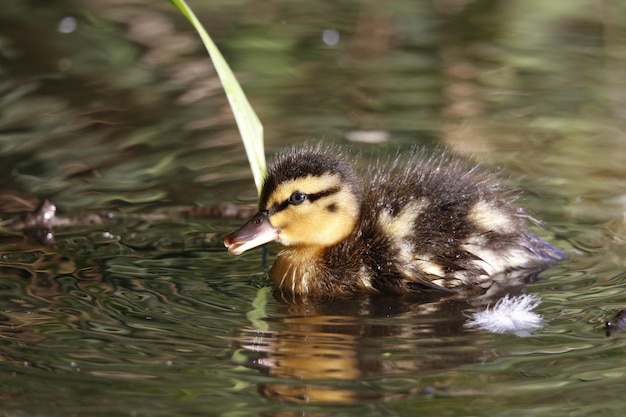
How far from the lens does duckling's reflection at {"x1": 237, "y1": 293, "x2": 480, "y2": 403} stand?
3.35m

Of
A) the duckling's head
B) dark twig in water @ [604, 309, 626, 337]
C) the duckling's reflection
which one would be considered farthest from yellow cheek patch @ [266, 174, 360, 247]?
dark twig in water @ [604, 309, 626, 337]

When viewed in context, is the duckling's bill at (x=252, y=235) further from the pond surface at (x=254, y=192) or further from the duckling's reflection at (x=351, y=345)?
the duckling's reflection at (x=351, y=345)

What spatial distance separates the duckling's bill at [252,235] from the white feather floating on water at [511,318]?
82cm

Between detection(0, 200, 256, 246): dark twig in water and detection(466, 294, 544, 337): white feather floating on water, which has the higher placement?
detection(466, 294, 544, 337): white feather floating on water

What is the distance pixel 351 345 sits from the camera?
365 centimetres

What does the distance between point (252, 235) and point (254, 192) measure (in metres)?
0.95

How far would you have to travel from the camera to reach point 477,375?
340 centimetres

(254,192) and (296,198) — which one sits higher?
(296,198)

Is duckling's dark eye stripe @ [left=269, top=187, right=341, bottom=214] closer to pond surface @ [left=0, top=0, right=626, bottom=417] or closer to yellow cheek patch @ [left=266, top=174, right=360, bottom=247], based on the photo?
yellow cheek patch @ [left=266, top=174, right=360, bottom=247]

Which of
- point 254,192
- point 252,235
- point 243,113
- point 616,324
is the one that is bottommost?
point 254,192

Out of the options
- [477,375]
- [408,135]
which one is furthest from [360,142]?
[477,375]

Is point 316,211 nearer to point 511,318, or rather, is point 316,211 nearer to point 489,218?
point 489,218

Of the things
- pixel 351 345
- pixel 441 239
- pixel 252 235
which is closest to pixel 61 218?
pixel 252 235

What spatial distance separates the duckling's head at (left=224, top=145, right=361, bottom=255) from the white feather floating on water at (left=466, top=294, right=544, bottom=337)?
0.68 meters
